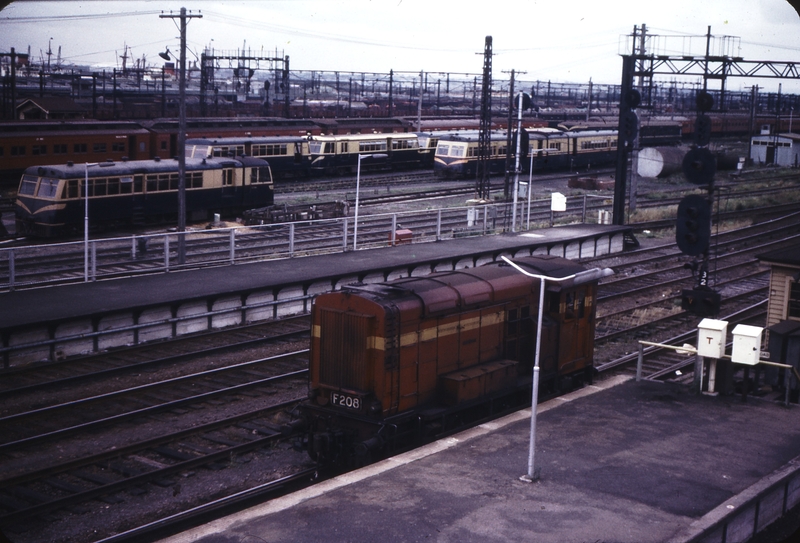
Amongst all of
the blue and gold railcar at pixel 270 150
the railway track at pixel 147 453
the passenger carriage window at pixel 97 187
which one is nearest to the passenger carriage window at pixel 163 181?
the passenger carriage window at pixel 97 187

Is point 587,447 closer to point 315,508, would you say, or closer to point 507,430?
point 507,430

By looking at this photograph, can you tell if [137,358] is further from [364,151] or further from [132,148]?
[364,151]

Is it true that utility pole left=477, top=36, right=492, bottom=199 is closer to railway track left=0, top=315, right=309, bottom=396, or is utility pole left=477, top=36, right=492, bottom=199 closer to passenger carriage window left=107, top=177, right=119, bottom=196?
passenger carriage window left=107, top=177, right=119, bottom=196

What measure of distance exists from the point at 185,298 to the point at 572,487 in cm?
1114

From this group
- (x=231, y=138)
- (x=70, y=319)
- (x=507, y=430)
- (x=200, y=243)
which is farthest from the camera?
(x=231, y=138)

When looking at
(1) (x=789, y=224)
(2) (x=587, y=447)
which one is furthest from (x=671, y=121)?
(2) (x=587, y=447)

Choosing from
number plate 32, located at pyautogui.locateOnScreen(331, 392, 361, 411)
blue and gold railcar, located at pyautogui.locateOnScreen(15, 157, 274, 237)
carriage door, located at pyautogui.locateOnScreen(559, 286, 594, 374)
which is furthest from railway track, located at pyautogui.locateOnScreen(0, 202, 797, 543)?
blue and gold railcar, located at pyautogui.locateOnScreen(15, 157, 274, 237)

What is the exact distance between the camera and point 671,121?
73.8 meters

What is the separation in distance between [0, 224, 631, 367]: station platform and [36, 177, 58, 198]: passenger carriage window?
433 inches

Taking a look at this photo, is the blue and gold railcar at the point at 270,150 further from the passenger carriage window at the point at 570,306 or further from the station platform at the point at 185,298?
the passenger carriage window at the point at 570,306

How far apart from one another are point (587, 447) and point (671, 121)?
6727 centimetres

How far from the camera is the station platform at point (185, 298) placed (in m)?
17.0

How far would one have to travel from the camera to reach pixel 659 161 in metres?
59.5

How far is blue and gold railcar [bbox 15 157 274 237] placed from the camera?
30688 mm
